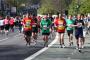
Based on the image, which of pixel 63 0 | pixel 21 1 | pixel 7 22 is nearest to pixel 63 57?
pixel 7 22

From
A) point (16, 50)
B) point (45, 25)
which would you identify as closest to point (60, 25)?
point (45, 25)

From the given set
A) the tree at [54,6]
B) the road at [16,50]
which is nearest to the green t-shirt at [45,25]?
the road at [16,50]

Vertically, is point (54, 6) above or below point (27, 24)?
below

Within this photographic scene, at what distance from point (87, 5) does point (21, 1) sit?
7317cm

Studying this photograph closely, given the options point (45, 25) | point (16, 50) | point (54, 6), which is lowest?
point (54, 6)

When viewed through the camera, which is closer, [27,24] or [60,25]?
[60,25]

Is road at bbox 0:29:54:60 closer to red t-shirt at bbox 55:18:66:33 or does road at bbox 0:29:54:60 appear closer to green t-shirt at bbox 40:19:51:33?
green t-shirt at bbox 40:19:51:33

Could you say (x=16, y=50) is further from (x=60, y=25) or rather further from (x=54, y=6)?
(x=54, y=6)

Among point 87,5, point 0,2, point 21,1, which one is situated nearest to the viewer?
point 87,5

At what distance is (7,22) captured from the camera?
43469 mm

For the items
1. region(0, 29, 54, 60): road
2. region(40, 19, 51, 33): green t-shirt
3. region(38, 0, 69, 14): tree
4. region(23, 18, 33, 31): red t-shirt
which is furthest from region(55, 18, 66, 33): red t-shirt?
region(38, 0, 69, 14): tree

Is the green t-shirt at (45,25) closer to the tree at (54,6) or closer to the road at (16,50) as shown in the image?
the road at (16,50)

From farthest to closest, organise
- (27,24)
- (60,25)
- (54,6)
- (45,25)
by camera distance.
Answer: (54,6) < (27,24) < (45,25) < (60,25)

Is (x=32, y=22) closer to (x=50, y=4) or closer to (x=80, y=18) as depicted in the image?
(x=80, y=18)
